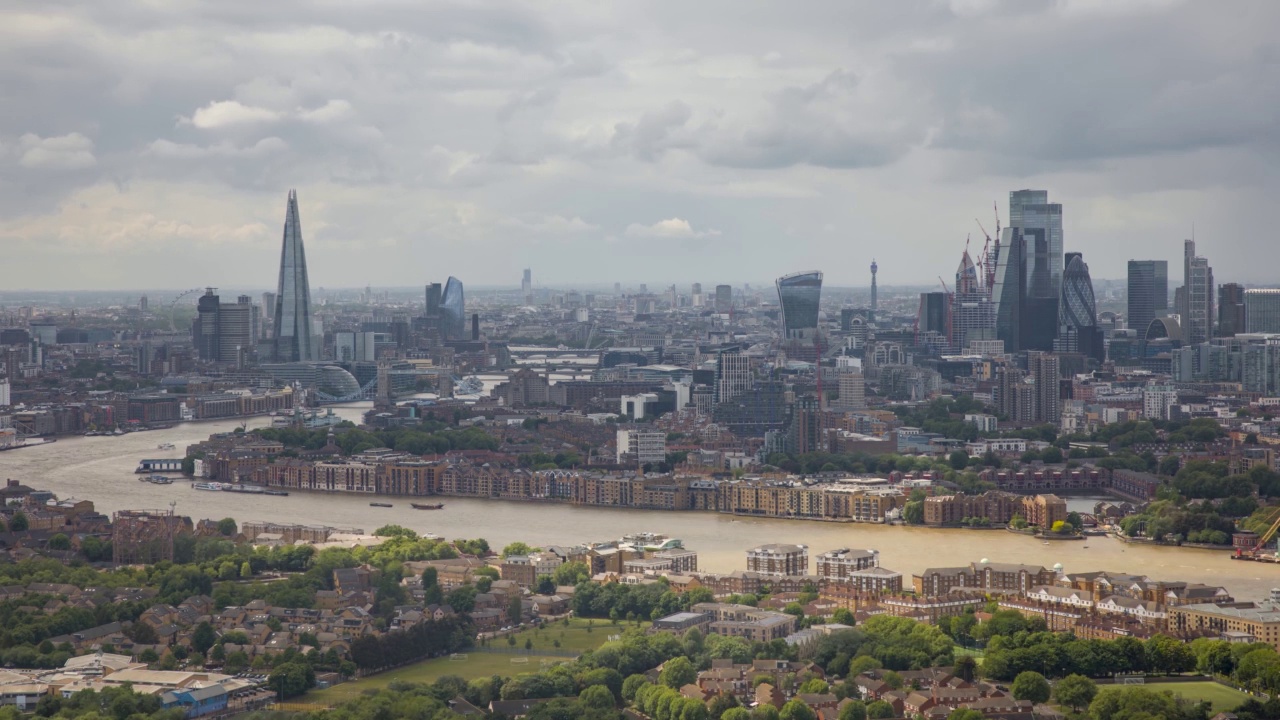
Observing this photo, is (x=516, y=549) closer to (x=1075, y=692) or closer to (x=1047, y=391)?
(x=1075, y=692)

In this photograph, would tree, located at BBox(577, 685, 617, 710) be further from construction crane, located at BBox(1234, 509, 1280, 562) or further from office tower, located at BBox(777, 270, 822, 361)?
office tower, located at BBox(777, 270, 822, 361)

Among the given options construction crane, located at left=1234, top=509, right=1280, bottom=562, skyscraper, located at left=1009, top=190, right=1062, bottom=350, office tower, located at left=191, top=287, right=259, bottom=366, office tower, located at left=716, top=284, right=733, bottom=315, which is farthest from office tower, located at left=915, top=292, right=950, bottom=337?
construction crane, located at left=1234, top=509, right=1280, bottom=562

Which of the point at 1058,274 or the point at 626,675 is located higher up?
the point at 1058,274

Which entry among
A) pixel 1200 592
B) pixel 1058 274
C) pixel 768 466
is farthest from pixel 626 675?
pixel 1058 274

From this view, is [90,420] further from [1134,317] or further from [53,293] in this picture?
[53,293]

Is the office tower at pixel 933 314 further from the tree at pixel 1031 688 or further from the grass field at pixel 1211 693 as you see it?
the tree at pixel 1031 688

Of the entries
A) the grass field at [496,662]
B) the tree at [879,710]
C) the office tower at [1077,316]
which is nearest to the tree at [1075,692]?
the tree at [879,710]
